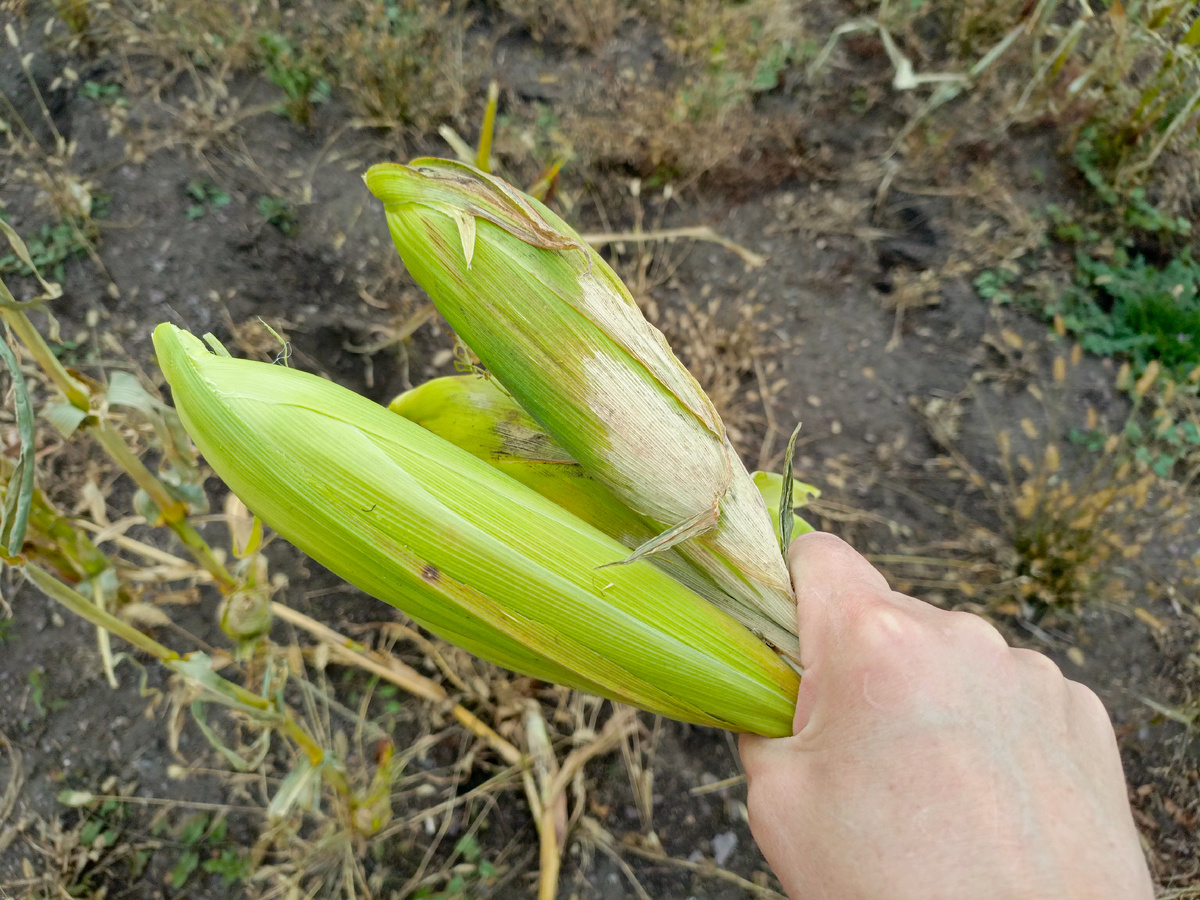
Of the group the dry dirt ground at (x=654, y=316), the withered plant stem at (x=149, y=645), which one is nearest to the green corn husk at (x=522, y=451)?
the withered plant stem at (x=149, y=645)

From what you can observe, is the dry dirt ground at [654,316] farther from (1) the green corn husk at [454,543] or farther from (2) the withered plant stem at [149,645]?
(1) the green corn husk at [454,543]

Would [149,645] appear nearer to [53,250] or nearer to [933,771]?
[933,771]

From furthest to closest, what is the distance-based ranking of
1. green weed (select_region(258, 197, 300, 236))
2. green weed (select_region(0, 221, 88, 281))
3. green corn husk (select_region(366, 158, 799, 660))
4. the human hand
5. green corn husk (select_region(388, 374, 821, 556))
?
green weed (select_region(258, 197, 300, 236)) → green weed (select_region(0, 221, 88, 281)) → green corn husk (select_region(388, 374, 821, 556)) → green corn husk (select_region(366, 158, 799, 660)) → the human hand

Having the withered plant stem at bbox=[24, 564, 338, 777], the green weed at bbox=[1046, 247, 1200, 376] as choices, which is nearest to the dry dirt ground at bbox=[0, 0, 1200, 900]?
the green weed at bbox=[1046, 247, 1200, 376]

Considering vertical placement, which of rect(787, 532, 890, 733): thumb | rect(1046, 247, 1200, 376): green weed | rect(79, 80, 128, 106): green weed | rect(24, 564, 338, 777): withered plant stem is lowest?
rect(24, 564, 338, 777): withered plant stem

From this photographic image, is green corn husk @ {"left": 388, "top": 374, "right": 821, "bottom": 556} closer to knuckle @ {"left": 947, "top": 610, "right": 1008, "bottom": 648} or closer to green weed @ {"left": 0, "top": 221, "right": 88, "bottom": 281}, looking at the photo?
knuckle @ {"left": 947, "top": 610, "right": 1008, "bottom": 648}

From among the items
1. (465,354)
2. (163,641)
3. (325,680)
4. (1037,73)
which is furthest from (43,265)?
(1037,73)

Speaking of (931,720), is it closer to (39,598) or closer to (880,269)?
(880,269)

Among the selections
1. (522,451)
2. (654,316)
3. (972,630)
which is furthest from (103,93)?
(972,630)
